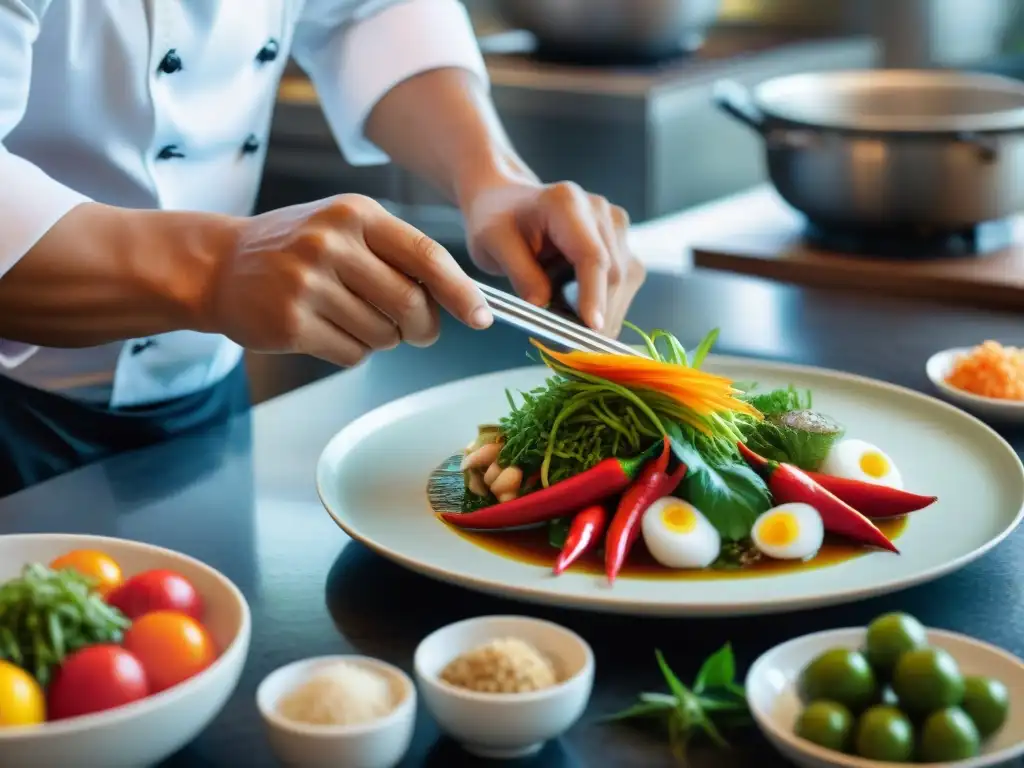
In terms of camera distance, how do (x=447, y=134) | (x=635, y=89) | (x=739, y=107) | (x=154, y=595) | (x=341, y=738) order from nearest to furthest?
(x=341, y=738), (x=154, y=595), (x=447, y=134), (x=739, y=107), (x=635, y=89)

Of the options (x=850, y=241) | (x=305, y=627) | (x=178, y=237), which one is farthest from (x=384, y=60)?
(x=305, y=627)

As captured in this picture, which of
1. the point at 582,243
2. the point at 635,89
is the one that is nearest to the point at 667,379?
the point at 582,243

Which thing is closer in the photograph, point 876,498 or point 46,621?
point 46,621

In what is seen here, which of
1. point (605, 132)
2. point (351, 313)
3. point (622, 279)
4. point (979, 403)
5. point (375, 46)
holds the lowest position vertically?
point (605, 132)

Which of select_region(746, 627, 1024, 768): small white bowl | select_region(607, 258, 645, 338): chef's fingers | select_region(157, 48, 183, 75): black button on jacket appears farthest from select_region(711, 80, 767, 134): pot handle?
select_region(746, 627, 1024, 768): small white bowl

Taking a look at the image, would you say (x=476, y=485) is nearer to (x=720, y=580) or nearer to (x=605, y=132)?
(x=720, y=580)

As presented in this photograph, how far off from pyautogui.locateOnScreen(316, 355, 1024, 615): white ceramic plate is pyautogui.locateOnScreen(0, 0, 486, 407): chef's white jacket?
1.20 ft

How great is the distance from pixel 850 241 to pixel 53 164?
126 cm

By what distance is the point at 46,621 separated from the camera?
0.83 metres

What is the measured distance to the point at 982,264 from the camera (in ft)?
6.77

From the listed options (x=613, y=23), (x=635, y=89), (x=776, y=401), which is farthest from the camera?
(x=613, y=23)

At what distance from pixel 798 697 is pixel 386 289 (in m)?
0.52

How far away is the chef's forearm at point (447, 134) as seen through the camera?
1.70m

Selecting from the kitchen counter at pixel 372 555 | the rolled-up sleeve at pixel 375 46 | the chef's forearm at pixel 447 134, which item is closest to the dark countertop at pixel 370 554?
the kitchen counter at pixel 372 555
